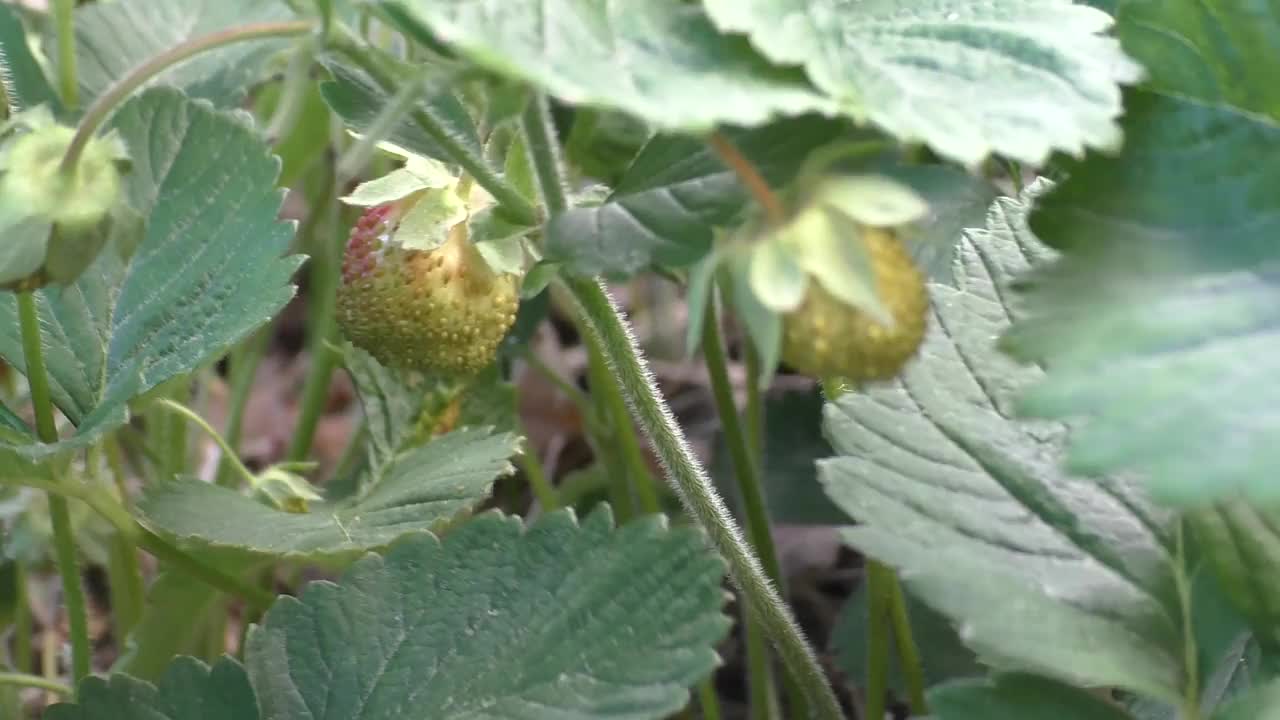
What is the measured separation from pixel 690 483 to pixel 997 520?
170 mm

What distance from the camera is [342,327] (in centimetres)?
74

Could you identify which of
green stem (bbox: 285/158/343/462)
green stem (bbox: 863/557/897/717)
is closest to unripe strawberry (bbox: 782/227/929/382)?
green stem (bbox: 863/557/897/717)

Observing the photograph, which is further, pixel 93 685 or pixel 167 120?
pixel 167 120

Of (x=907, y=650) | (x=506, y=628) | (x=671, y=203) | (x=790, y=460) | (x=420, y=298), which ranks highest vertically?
(x=671, y=203)

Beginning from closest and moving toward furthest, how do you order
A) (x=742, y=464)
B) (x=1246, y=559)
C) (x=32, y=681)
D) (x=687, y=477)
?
(x=1246, y=559) → (x=687, y=477) → (x=32, y=681) → (x=742, y=464)

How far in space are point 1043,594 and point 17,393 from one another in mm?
993

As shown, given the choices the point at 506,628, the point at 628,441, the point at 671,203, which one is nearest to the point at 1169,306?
the point at 671,203

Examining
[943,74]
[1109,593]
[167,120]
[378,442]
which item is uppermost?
[943,74]

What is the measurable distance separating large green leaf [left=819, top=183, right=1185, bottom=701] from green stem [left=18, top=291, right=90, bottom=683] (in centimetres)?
46

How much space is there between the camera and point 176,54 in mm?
510

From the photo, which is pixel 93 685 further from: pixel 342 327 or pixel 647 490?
pixel 647 490

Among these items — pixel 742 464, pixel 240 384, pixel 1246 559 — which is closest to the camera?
pixel 1246 559

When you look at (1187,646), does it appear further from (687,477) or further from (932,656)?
(932,656)

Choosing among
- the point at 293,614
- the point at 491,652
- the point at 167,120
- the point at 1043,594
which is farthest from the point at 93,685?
the point at 1043,594
